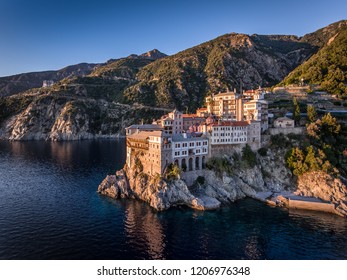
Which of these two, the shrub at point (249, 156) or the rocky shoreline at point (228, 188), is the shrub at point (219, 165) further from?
the shrub at point (249, 156)

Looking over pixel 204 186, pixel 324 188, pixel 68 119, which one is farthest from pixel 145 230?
pixel 68 119

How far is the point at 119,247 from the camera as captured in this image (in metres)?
40.1

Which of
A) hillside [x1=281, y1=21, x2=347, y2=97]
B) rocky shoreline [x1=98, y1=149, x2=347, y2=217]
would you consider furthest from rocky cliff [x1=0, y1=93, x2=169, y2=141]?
rocky shoreline [x1=98, y1=149, x2=347, y2=217]

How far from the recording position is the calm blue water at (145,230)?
38906mm

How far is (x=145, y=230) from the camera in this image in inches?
1805

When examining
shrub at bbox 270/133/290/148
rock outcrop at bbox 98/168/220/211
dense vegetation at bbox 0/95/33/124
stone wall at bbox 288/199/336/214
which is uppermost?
dense vegetation at bbox 0/95/33/124

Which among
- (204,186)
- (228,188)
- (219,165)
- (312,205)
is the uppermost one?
(219,165)

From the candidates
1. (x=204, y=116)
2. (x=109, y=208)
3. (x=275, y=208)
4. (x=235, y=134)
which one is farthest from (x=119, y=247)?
(x=204, y=116)

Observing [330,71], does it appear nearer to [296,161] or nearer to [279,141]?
[279,141]

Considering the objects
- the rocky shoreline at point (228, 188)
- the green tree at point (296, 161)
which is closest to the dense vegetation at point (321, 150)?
the green tree at point (296, 161)

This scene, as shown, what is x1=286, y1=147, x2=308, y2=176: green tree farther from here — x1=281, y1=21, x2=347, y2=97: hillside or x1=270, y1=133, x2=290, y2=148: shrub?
x1=281, y1=21, x2=347, y2=97: hillside

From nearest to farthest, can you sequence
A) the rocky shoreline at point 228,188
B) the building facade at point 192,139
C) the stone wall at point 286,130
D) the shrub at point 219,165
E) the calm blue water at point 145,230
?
1. the calm blue water at point 145,230
2. the rocky shoreline at point 228,188
3. the building facade at point 192,139
4. the shrub at point 219,165
5. the stone wall at point 286,130

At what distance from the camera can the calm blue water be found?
38906mm

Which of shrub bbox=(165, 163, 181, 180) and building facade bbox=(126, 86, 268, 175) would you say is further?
building facade bbox=(126, 86, 268, 175)
